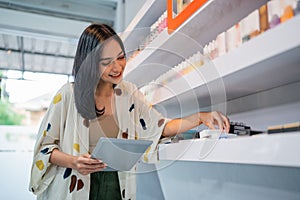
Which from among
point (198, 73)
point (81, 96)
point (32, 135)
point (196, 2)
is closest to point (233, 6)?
point (196, 2)

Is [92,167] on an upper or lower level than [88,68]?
lower

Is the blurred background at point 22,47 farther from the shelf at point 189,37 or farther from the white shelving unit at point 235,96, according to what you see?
the white shelving unit at point 235,96

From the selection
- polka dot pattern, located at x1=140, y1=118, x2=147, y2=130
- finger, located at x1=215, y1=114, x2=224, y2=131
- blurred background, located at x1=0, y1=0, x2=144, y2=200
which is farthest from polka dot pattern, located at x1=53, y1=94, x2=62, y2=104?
blurred background, located at x1=0, y1=0, x2=144, y2=200

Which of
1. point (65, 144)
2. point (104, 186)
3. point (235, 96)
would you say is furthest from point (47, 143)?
point (235, 96)

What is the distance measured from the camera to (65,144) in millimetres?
1175

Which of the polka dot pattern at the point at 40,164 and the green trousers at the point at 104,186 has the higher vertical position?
the polka dot pattern at the point at 40,164

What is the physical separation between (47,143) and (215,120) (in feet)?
2.13

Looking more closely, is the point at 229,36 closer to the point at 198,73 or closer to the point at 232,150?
the point at 198,73

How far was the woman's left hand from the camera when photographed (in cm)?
91

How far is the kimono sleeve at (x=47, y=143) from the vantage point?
3.76ft

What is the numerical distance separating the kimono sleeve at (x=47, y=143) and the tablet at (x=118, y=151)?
26 cm

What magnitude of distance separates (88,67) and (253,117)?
66cm

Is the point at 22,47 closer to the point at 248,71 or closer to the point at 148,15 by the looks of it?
the point at 148,15

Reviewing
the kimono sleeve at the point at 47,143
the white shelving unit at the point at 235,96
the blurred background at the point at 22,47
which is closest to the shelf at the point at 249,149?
the white shelving unit at the point at 235,96
